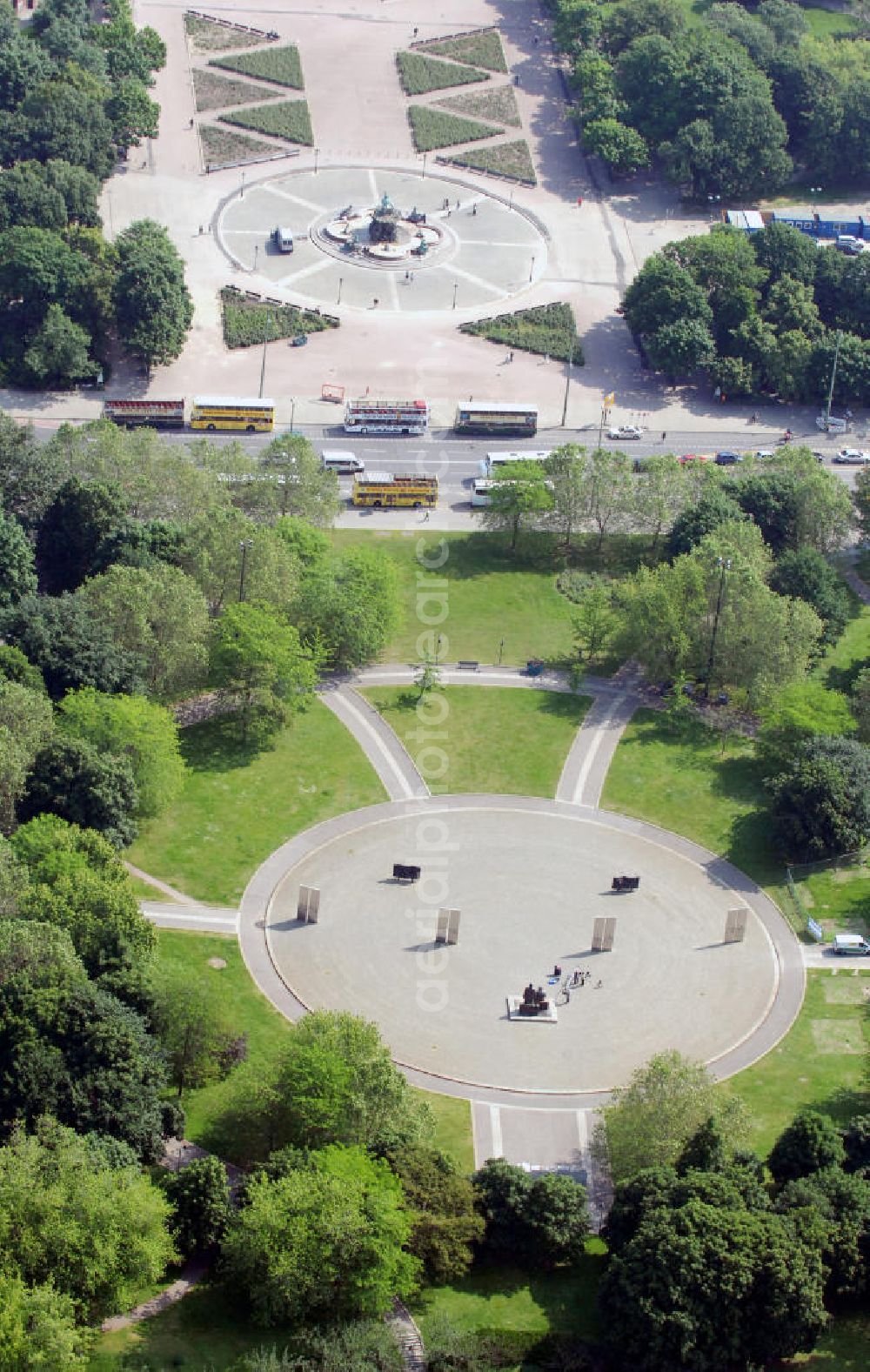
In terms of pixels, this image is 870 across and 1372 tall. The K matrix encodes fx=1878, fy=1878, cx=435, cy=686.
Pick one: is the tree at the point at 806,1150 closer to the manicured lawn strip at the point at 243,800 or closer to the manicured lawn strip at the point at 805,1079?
the manicured lawn strip at the point at 805,1079

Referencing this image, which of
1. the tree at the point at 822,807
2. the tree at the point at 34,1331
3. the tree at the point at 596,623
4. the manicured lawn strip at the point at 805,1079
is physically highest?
the tree at the point at 596,623

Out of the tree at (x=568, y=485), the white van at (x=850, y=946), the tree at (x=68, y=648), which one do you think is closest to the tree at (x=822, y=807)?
the white van at (x=850, y=946)

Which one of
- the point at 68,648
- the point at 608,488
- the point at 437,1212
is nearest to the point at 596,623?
the point at 608,488

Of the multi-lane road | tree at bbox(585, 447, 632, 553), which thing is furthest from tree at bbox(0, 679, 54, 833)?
tree at bbox(585, 447, 632, 553)

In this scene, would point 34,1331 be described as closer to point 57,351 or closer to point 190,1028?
point 190,1028

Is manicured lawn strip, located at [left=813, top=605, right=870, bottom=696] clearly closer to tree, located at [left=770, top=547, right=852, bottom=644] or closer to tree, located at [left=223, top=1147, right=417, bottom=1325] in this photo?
tree, located at [left=770, top=547, right=852, bottom=644]

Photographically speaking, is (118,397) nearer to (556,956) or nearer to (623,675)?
(623,675)
